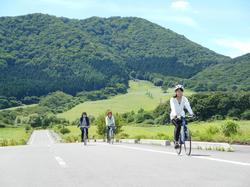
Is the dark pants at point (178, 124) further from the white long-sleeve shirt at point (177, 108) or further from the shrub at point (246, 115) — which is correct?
the shrub at point (246, 115)

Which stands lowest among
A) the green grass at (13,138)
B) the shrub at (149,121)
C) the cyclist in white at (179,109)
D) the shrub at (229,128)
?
the green grass at (13,138)

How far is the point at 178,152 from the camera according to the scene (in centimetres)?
1325

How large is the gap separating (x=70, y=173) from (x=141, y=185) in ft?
7.64

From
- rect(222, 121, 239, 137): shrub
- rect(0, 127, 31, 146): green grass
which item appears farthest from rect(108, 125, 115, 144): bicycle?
rect(0, 127, 31, 146): green grass

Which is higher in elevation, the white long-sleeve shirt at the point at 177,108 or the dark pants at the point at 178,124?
the white long-sleeve shirt at the point at 177,108

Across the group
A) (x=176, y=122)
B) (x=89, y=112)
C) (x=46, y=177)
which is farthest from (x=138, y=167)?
(x=89, y=112)

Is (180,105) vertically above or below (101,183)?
above

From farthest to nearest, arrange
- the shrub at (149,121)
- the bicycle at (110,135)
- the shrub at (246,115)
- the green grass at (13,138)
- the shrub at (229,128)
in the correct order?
1. the shrub at (149,121)
2. the shrub at (246,115)
3. the green grass at (13,138)
4. the bicycle at (110,135)
5. the shrub at (229,128)

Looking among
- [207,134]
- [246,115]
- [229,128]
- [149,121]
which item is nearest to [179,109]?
[207,134]

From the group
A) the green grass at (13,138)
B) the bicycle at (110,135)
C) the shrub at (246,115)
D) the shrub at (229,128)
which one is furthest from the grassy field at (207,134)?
the shrub at (246,115)

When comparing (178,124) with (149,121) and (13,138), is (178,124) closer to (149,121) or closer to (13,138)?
(13,138)

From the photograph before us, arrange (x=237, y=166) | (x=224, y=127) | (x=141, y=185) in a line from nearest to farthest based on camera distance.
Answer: (x=141, y=185)
(x=237, y=166)
(x=224, y=127)

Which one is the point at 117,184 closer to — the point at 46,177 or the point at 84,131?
the point at 46,177

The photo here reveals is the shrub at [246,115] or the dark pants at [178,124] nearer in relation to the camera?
the dark pants at [178,124]
